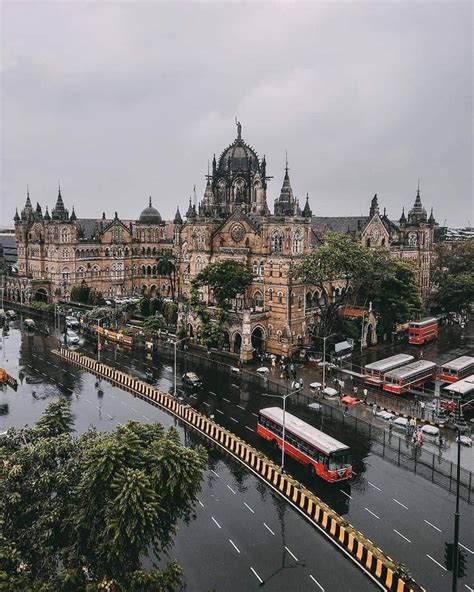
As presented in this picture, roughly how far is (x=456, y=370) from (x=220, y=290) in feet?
110

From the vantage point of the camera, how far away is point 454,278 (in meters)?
99.2

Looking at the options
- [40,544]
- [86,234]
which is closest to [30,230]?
[86,234]

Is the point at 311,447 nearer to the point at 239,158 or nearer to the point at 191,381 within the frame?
the point at 191,381

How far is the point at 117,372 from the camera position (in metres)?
69.0

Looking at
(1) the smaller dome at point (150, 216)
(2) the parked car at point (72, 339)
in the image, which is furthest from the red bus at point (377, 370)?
(1) the smaller dome at point (150, 216)

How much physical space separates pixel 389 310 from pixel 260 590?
6026 cm

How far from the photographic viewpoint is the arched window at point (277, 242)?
77812mm

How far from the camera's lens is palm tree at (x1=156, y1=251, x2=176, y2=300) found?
4599 inches

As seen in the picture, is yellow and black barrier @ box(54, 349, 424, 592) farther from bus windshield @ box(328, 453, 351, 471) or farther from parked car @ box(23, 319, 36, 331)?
parked car @ box(23, 319, 36, 331)

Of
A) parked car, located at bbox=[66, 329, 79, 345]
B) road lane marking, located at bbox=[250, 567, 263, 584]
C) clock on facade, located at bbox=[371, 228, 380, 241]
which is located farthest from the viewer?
clock on facade, located at bbox=[371, 228, 380, 241]

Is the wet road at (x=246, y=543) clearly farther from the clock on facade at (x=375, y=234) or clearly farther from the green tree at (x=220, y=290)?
the clock on facade at (x=375, y=234)

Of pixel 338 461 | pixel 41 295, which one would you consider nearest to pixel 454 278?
pixel 338 461

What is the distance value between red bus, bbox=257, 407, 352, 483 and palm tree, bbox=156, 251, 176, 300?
72.5 meters

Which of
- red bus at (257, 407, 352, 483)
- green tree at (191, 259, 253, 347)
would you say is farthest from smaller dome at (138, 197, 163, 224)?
red bus at (257, 407, 352, 483)
